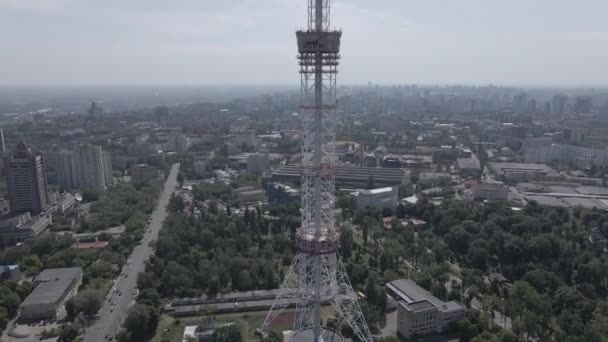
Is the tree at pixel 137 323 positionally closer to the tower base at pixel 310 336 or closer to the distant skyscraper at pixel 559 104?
the tower base at pixel 310 336

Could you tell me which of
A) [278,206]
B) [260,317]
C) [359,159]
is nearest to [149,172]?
[278,206]

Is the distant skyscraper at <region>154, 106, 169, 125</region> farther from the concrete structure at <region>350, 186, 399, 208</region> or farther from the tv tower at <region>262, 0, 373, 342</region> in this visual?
the tv tower at <region>262, 0, 373, 342</region>

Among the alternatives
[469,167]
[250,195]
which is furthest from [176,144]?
[469,167]

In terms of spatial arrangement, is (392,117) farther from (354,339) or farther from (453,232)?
(354,339)

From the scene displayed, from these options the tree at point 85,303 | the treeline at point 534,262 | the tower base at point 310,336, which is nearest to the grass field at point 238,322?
the tree at point 85,303

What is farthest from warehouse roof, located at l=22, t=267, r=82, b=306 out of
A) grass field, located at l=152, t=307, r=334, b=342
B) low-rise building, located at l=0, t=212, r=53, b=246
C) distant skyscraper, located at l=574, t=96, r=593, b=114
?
distant skyscraper, located at l=574, t=96, r=593, b=114

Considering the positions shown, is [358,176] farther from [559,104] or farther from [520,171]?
[559,104]
